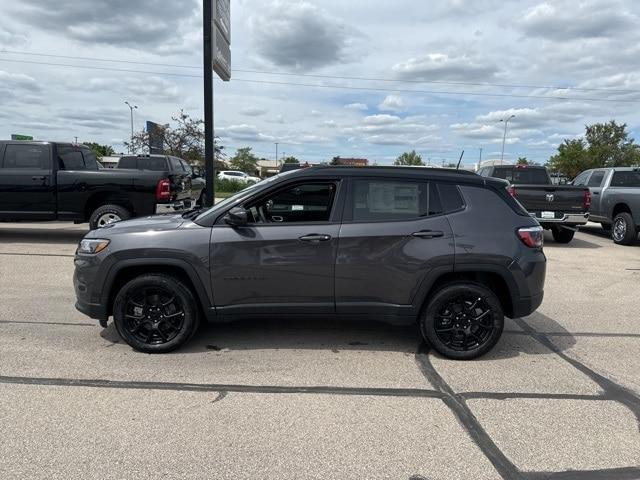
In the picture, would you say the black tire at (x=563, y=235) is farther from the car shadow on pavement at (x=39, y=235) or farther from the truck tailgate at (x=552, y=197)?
the car shadow on pavement at (x=39, y=235)

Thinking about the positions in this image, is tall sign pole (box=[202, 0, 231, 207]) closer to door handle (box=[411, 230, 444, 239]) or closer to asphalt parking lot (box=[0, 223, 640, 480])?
asphalt parking lot (box=[0, 223, 640, 480])

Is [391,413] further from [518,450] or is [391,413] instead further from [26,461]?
[26,461]

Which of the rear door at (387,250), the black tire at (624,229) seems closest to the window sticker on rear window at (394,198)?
the rear door at (387,250)

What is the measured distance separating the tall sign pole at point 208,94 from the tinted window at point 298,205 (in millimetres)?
5015

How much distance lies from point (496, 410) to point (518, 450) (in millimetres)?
534

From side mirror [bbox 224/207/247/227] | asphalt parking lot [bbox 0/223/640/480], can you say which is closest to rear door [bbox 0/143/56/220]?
asphalt parking lot [bbox 0/223/640/480]

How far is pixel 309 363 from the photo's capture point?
14.9ft

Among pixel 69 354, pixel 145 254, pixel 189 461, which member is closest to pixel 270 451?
pixel 189 461

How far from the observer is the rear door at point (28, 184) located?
34.1 feet

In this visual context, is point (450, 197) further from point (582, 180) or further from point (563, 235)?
point (582, 180)

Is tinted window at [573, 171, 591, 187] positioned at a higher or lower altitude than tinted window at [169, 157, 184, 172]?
lower

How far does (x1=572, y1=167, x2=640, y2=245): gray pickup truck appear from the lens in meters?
12.2

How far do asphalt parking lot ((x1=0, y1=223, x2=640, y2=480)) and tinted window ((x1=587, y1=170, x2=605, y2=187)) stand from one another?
9239 millimetres

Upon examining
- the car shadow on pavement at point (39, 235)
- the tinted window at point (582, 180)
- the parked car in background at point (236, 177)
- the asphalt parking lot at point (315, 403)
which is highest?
the parked car in background at point (236, 177)
